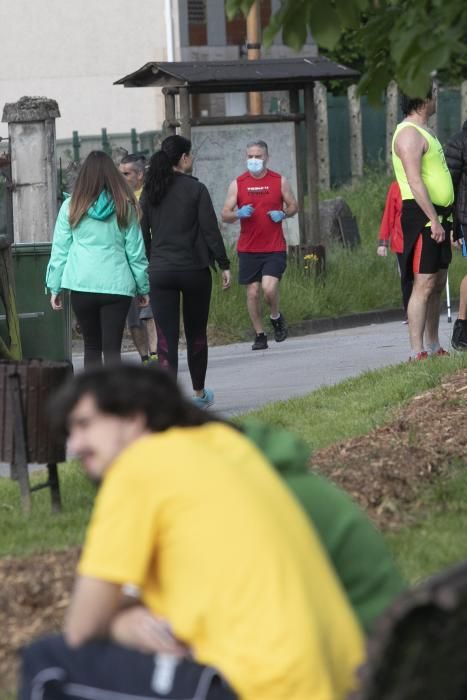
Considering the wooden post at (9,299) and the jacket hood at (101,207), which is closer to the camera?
the jacket hood at (101,207)

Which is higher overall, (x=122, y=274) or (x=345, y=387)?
(x=122, y=274)

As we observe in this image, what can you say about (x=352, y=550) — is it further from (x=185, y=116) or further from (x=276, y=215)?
(x=185, y=116)

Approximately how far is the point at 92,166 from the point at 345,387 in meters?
2.31

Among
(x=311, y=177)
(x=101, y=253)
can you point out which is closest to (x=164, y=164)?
(x=101, y=253)

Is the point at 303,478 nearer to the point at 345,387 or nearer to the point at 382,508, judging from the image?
the point at 382,508

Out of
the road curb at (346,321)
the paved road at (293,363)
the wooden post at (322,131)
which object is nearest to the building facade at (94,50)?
the wooden post at (322,131)

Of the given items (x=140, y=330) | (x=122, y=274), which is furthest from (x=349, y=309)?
(x=122, y=274)

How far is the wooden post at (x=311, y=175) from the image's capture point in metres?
19.9

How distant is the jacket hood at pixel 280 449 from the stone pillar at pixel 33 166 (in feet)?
42.2

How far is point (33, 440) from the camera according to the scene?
299 inches

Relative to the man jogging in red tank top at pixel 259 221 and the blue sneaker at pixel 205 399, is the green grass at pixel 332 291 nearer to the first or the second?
the man jogging in red tank top at pixel 259 221

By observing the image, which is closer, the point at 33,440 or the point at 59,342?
the point at 33,440

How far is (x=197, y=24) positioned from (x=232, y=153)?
26.1m

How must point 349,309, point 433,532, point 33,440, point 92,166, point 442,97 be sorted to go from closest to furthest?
point 433,532 < point 33,440 < point 92,166 < point 349,309 < point 442,97
